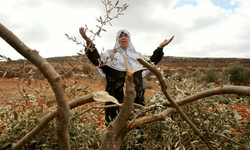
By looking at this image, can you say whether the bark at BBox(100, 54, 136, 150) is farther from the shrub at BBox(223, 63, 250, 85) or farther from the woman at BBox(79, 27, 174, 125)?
the shrub at BBox(223, 63, 250, 85)

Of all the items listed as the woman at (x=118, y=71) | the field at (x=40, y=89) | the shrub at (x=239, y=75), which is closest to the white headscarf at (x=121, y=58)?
the woman at (x=118, y=71)

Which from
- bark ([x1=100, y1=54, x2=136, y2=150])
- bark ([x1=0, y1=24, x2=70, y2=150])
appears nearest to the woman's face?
bark ([x1=100, y1=54, x2=136, y2=150])

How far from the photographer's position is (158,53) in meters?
2.68

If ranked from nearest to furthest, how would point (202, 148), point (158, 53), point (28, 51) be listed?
1. point (28, 51)
2. point (202, 148)
3. point (158, 53)

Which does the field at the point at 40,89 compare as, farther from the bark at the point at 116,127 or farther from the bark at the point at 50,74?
the bark at the point at 116,127

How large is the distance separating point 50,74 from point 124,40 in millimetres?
2020

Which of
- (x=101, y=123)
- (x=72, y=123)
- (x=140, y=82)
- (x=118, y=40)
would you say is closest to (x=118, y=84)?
(x=140, y=82)

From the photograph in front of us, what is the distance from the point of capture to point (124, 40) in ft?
8.69

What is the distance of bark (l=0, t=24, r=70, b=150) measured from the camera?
25.6 inches

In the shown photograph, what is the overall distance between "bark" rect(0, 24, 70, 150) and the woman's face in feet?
6.46

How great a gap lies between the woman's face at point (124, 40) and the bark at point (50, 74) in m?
1.97

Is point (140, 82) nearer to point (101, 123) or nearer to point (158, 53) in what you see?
point (158, 53)

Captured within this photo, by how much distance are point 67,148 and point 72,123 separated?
28.1 inches

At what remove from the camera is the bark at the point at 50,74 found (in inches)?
25.6
